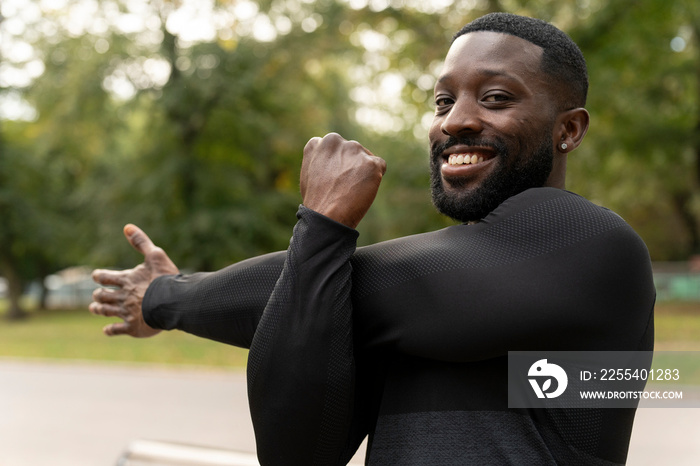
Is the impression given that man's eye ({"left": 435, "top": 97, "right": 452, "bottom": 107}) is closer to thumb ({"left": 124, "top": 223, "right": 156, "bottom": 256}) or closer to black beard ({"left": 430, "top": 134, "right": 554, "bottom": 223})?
black beard ({"left": 430, "top": 134, "right": 554, "bottom": 223})

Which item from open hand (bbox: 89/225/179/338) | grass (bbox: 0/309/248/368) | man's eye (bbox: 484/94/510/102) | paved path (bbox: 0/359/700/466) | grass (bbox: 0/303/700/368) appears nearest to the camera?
man's eye (bbox: 484/94/510/102)

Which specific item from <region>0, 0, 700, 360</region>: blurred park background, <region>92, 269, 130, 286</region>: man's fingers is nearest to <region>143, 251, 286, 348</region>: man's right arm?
<region>92, 269, 130, 286</region>: man's fingers

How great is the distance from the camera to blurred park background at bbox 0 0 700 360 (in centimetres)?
1533

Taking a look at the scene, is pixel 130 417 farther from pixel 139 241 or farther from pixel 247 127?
pixel 247 127

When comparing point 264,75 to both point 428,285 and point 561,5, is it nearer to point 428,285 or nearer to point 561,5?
point 561,5

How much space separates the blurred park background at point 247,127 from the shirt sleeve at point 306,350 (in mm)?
10280

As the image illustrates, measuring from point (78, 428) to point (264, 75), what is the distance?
1204 centimetres

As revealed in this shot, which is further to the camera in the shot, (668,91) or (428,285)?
(668,91)

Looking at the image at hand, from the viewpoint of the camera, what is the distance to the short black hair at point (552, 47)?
4.36 feet

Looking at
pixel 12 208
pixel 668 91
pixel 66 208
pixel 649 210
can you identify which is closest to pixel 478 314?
pixel 668 91

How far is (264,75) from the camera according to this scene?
62.5 ft

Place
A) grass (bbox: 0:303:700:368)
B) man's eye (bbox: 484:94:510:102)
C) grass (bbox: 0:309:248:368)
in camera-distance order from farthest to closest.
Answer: grass (bbox: 0:309:248:368), grass (bbox: 0:303:700:368), man's eye (bbox: 484:94:510:102)

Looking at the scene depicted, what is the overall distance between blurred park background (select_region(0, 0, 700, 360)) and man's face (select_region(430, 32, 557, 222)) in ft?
33.0

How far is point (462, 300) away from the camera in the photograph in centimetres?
116
